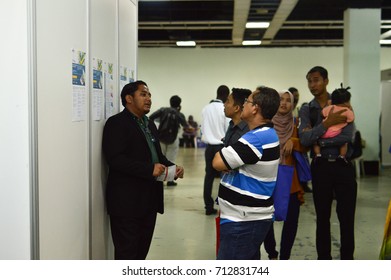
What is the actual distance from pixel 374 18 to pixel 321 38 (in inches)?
227

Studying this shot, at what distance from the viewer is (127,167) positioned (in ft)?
→ 9.93

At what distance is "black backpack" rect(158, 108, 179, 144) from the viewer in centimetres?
775

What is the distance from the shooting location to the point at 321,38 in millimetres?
15078

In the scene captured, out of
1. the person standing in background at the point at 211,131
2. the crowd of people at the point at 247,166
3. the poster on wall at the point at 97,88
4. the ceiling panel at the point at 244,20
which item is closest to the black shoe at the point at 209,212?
the person standing in background at the point at 211,131

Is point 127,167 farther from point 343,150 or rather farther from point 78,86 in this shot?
point 343,150

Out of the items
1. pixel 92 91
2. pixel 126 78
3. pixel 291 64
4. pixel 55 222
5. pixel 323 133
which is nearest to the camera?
pixel 55 222

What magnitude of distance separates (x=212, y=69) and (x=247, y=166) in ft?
48.5

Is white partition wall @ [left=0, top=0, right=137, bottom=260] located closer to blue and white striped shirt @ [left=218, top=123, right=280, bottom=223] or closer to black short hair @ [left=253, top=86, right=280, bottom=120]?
blue and white striped shirt @ [left=218, top=123, right=280, bottom=223]

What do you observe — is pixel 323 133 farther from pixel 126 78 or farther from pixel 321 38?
pixel 321 38

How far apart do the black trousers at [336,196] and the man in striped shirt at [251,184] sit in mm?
1110

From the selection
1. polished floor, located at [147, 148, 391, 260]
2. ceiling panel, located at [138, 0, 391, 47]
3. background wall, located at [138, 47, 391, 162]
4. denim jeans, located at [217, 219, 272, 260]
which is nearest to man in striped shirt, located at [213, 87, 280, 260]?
denim jeans, located at [217, 219, 272, 260]

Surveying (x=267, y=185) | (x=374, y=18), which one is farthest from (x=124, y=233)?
(x=374, y=18)

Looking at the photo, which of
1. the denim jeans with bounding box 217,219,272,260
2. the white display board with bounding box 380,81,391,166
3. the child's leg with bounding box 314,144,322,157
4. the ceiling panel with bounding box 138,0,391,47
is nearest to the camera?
the denim jeans with bounding box 217,219,272,260

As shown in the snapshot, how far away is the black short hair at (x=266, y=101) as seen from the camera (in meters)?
2.61
